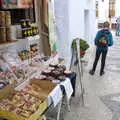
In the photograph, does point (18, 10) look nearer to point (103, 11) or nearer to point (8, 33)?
point (8, 33)

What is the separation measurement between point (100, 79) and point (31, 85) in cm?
333

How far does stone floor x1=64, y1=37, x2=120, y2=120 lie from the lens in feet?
14.7

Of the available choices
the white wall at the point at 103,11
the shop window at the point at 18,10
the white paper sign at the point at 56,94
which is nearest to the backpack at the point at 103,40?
the shop window at the point at 18,10

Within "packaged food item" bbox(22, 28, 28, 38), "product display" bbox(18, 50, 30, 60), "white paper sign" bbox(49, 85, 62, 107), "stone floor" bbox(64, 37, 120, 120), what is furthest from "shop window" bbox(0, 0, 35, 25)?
"stone floor" bbox(64, 37, 120, 120)

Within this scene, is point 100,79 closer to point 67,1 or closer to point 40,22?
point 67,1

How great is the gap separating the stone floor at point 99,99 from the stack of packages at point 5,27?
151cm

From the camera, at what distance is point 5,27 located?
144 inches

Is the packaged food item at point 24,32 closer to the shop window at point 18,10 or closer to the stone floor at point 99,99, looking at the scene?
the shop window at point 18,10

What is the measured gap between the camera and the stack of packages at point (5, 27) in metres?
3.60

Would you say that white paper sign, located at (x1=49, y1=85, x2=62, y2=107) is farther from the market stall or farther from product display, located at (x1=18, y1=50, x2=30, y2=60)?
product display, located at (x1=18, y1=50, x2=30, y2=60)

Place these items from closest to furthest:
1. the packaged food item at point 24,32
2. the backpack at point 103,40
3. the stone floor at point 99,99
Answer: the packaged food item at point 24,32, the stone floor at point 99,99, the backpack at point 103,40

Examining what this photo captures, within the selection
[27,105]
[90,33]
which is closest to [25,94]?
[27,105]

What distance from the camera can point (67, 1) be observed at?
647 centimetres

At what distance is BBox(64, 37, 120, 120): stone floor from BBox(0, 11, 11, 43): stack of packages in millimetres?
1509
